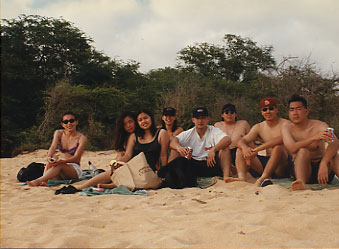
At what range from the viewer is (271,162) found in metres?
4.52

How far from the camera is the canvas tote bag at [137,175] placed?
4.43 meters

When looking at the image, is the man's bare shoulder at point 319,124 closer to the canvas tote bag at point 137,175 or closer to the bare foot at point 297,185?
the bare foot at point 297,185

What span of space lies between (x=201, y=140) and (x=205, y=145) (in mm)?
101

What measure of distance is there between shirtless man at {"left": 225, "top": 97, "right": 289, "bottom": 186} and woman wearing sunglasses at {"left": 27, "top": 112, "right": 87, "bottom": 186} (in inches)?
98.7

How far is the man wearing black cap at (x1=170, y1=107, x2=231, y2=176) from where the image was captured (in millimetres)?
4902

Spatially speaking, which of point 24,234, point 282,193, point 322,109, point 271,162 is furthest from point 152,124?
point 322,109

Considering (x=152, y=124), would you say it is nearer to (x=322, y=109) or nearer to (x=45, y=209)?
(x=45, y=209)

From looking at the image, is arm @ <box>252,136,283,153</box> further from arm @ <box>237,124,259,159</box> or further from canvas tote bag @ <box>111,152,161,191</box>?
canvas tote bag @ <box>111,152,161,191</box>

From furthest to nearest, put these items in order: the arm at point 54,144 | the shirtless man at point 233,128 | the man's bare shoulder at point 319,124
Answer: the shirtless man at point 233,128 → the arm at point 54,144 → the man's bare shoulder at point 319,124

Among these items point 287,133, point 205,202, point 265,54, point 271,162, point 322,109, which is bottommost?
point 205,202

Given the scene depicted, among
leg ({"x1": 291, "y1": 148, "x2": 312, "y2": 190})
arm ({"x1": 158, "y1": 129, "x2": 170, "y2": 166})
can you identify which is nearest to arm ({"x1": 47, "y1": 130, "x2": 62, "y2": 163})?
arm ({"x1": 158, "y1": 129, "x2": 170, "y2": 166})

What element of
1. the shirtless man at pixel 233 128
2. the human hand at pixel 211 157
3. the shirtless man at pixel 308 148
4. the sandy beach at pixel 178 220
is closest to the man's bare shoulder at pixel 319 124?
the shirtless man at pixel 308 148

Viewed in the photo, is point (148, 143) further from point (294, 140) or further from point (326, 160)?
point (326, 160)

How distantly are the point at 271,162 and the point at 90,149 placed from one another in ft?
31.8
